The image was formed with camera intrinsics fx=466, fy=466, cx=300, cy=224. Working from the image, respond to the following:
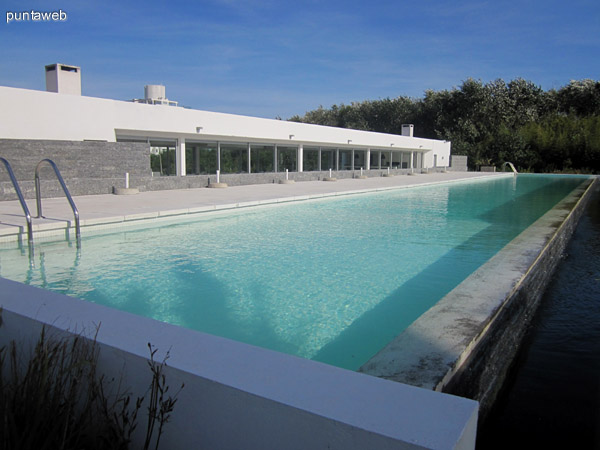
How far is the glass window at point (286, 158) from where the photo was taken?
71.4ft

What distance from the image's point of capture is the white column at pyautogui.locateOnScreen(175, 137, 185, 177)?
16766mm

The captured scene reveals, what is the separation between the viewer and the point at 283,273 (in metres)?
5.97

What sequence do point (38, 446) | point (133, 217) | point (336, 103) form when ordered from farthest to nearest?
point (336, 103) → point (133, 217) → point (38, 446)

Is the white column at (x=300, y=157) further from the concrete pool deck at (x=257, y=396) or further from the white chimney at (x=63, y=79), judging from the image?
the concrete pool deck at (x=257, y=396)

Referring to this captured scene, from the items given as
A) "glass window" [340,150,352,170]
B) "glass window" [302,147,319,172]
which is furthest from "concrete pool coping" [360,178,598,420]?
"glass window" [340,150,352,170]

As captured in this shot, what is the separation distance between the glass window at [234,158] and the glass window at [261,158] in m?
0.43

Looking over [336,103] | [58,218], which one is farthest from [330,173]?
[336,103]

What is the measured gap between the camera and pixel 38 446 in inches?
58.7

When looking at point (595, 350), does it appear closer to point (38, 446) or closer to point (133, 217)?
point (38, 446)

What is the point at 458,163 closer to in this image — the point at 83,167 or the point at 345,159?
the point at 345,159

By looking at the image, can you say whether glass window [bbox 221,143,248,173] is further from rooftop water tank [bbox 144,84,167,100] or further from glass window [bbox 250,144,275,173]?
rooftop water tank [bbox 144,84,167,100]

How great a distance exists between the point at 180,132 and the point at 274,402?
50.6ft

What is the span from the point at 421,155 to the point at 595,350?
33.6 m

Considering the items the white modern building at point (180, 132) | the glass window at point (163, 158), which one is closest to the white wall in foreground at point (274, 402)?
the white modern building at point (180, 132)
